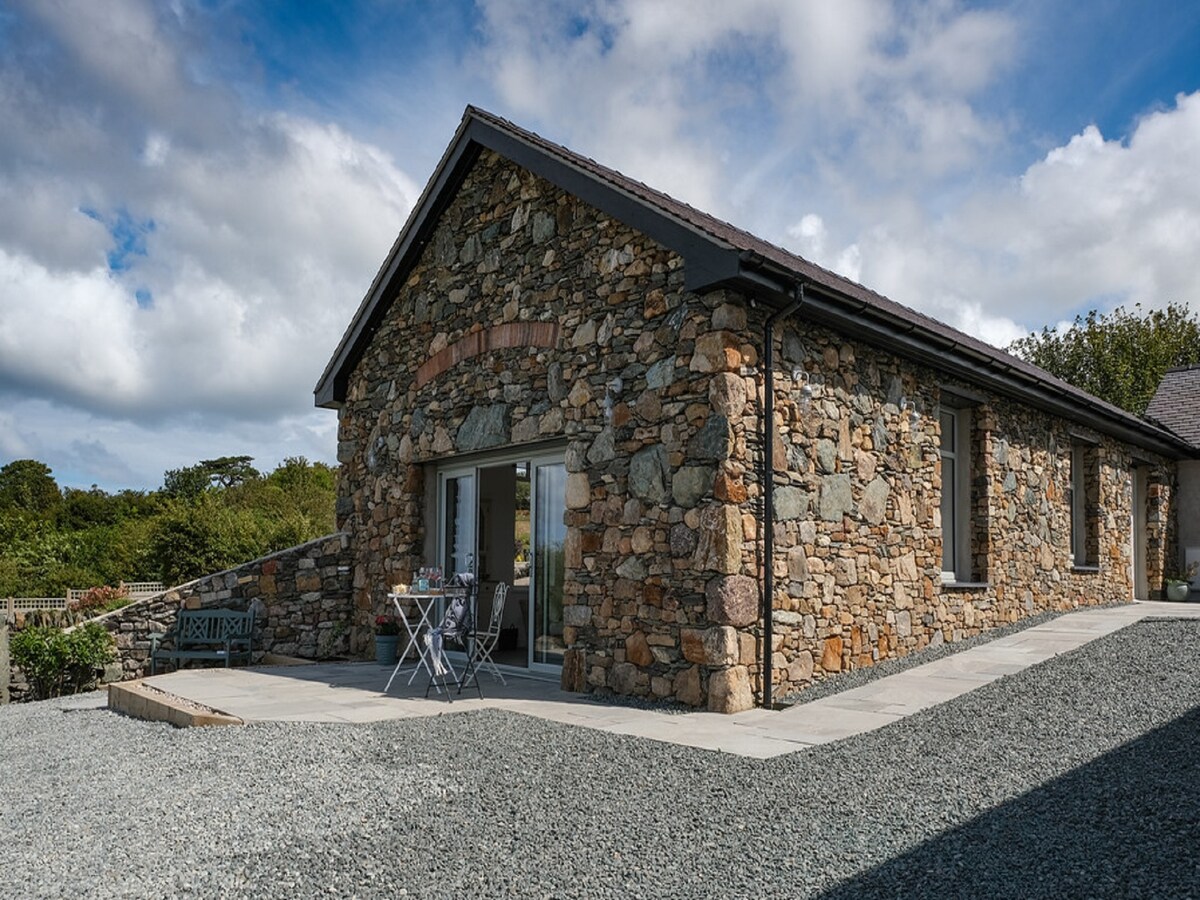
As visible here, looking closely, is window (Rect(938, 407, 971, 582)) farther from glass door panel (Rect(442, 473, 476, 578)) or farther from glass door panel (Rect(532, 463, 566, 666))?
glass door panel (Rect(442, 473, 476, 578))

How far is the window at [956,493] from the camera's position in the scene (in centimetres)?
1056

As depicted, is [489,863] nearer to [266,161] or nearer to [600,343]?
[600,343]

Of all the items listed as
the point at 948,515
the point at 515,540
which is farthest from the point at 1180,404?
the point at 515,540

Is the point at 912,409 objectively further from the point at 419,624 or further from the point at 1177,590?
the point at 1177,590

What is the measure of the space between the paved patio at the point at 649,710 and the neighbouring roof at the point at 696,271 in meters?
2.93

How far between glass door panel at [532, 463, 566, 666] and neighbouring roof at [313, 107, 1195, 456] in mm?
2721

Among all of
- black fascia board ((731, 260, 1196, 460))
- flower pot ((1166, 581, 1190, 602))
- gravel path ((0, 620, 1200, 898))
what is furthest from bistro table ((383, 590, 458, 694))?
flower pot ((1166, 581, 1190, 602))

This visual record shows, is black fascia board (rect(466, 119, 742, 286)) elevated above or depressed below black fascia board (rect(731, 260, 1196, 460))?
above

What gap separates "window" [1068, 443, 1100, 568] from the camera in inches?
529

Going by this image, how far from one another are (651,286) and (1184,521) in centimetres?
1322

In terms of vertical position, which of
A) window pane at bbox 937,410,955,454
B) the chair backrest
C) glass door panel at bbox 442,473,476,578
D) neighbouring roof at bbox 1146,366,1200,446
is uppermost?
neighbouring roof at bbox 1146,366,1200,446

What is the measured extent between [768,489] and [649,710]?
2002 millimetres

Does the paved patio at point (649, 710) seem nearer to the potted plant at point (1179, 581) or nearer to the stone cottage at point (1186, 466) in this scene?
the potted plant at point (1179, 581)

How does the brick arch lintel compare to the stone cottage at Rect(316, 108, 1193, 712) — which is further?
the brick arch lintel
